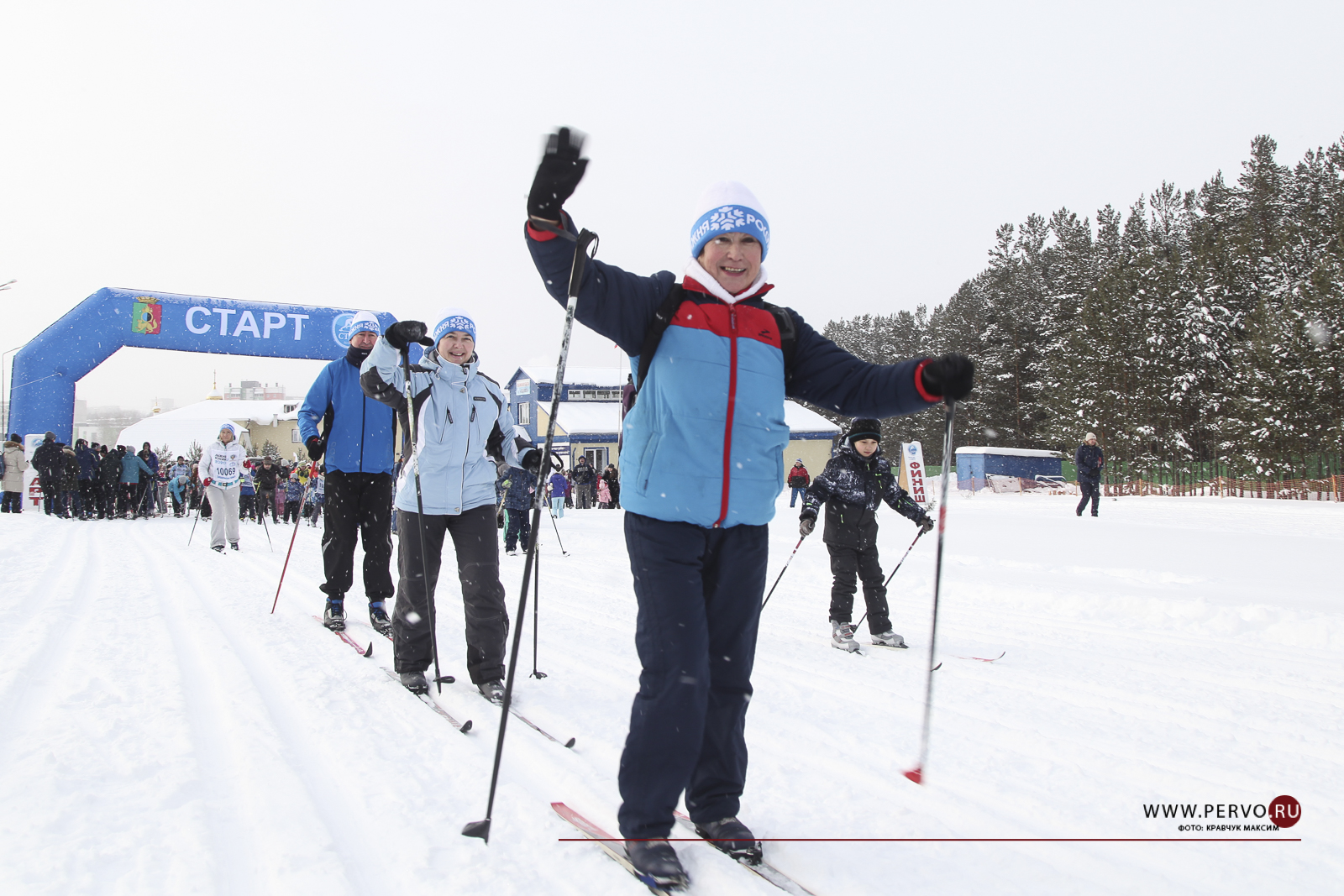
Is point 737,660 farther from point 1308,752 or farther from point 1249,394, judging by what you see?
point 1249,394

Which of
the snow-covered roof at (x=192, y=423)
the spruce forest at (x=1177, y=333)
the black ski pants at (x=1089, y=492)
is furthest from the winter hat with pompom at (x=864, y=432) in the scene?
the snow-covered roof at (x=192, y=423)

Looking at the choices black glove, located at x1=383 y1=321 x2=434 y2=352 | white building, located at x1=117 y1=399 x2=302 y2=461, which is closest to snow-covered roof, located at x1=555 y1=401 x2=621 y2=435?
black glove, located at x1=383 y1=321 x2=434 y2=352

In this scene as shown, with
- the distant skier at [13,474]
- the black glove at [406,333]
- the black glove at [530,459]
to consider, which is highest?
the black glove at [406,333]

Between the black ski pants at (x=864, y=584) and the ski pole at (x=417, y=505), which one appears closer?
the ski pole at (x=417, y=505)

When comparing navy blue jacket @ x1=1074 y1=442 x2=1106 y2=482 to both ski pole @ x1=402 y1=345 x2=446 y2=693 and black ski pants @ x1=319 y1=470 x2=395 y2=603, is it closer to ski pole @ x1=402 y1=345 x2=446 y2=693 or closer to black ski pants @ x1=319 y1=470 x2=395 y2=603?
black ski pants @ x1=319 y1=470 x2=395 y2=603

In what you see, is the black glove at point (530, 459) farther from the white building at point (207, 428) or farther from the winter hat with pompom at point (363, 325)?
the white building at point (207, 428)

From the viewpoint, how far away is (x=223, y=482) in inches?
414

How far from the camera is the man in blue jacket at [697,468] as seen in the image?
200 centimetres

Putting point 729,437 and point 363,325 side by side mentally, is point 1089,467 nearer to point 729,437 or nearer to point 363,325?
point 363,325

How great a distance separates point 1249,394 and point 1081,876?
3113cm

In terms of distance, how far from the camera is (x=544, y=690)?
3.72 meters

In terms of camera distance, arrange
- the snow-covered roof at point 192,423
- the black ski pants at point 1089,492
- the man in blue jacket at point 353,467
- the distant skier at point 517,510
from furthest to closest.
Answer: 1. the snow-covered roof at point 192,423
2. the black ski pants at point 1089,492
3. the distant skier at point 517,510
4. the man in blue jacket at point 353,467

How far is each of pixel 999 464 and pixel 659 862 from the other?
104 ft

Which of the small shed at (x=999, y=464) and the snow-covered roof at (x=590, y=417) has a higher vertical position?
the snow-covered roof at (x=590, y=417)
